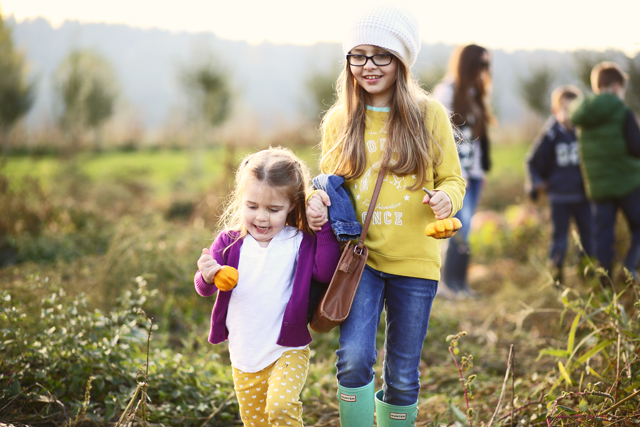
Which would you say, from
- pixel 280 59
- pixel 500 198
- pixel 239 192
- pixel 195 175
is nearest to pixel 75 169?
pixel 195 175

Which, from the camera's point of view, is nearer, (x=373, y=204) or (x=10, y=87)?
(x=373, y=204)

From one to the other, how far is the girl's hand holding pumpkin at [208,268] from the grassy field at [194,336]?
1.15 feet

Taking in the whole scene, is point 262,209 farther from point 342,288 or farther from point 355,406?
point 355,406

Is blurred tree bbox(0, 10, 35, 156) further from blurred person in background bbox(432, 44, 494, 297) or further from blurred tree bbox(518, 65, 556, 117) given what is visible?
blurred tree bbox(518, 65, 556, 117)

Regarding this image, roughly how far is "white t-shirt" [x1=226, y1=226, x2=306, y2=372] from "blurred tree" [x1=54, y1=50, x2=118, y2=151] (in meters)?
15.3

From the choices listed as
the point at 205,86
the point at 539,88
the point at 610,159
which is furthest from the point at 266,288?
the point at 539,88

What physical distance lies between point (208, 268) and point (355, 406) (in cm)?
77

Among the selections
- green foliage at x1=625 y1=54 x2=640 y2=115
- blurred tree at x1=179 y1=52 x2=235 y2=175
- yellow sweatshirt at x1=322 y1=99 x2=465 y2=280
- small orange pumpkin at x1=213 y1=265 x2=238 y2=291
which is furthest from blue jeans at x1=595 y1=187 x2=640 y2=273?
blurred tree at x1=179 y1=52 x2=235 y2=175

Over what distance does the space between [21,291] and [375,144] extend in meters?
2.11

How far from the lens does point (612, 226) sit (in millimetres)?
4773

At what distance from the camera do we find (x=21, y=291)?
9.34 ft

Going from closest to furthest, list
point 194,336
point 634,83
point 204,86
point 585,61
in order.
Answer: point 194,336 < point 634,83 < point 585,61 < point 204,86

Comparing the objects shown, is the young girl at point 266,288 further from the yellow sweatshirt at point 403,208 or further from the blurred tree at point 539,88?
the blurred tree at point 539,88

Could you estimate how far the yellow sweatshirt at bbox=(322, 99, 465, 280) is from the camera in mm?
2043
